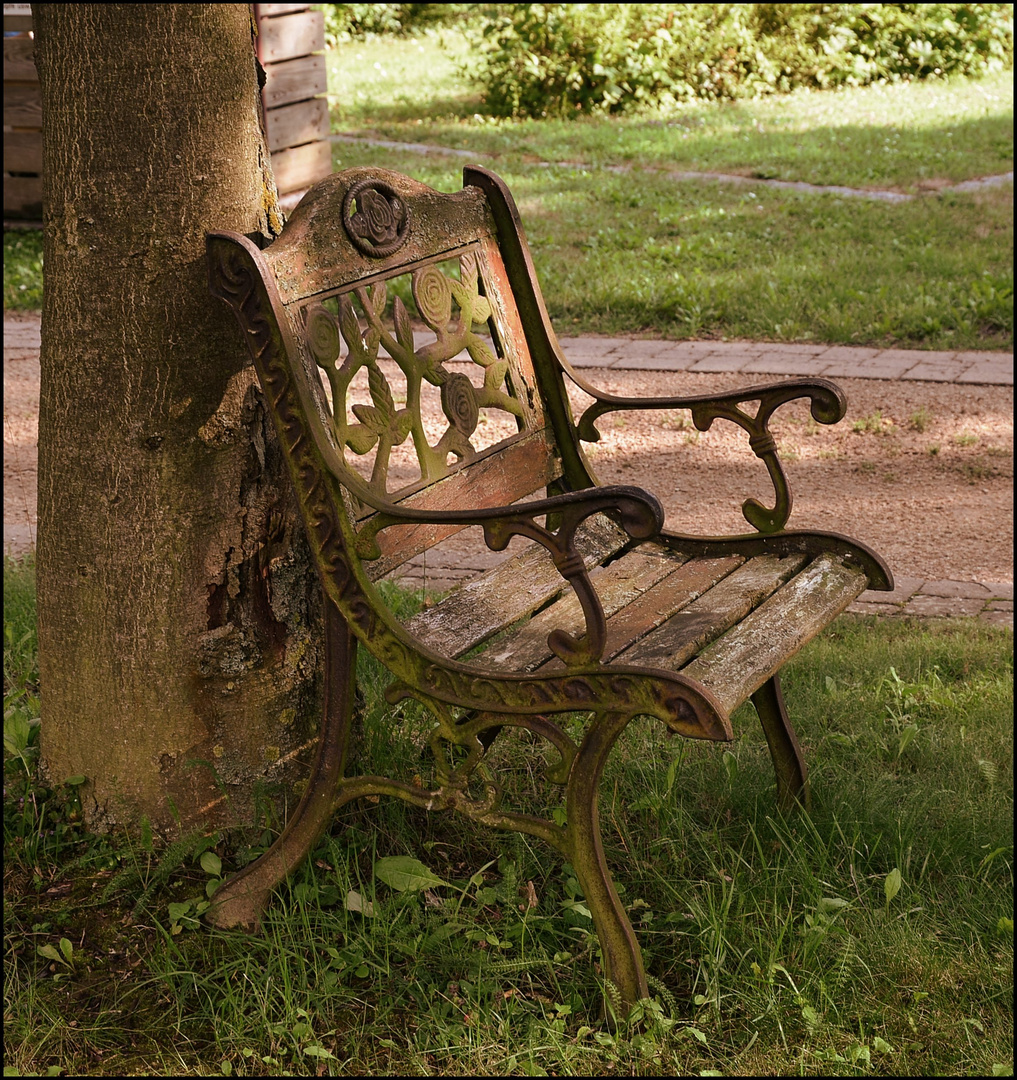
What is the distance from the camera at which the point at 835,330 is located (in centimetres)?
645

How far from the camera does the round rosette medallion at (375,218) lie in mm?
2325

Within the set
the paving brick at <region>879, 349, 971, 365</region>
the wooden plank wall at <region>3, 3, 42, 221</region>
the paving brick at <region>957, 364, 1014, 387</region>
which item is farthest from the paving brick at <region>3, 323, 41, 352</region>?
the paving brick at <region>957, 364, 1014, 387</region>

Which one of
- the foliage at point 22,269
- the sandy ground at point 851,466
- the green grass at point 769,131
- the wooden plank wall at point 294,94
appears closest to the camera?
the sandy ground at point 851,466

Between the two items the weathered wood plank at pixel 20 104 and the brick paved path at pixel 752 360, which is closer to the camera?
the brick paved path at pixel 752 360

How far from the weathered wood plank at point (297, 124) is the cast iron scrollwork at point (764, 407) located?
280 inches

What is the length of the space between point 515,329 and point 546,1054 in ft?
4.90

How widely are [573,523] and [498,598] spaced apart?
68cm

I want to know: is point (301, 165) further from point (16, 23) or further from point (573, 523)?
point (573, 523)

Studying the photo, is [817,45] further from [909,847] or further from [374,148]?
[909,847]

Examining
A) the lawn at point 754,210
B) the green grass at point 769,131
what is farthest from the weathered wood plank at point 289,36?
the green grass at point 769,131

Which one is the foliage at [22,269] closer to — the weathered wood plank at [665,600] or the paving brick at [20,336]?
the paving brick at [20,336]

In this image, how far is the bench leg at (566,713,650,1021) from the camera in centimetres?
206

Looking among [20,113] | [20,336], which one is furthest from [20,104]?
[20,336]

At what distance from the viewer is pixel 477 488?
8.55 feet
